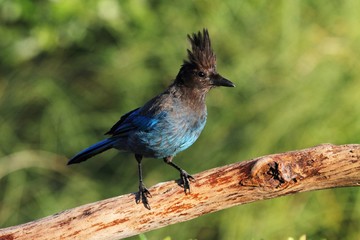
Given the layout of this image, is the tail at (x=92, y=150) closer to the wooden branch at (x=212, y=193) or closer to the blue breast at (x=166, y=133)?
the blue breast at (x=166, y=133)

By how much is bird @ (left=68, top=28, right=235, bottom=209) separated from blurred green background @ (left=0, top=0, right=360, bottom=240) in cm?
161

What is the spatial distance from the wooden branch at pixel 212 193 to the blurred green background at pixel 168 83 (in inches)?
84.6

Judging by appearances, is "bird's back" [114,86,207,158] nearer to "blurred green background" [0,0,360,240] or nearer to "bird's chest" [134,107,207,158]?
"bird's chest" [134,107,207,158]

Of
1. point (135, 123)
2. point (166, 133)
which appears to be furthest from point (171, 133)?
point (135, 123)

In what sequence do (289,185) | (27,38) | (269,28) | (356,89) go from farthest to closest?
(27,38) → (269,28) → (356,89) → (289,185)

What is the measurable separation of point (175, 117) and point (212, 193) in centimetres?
70

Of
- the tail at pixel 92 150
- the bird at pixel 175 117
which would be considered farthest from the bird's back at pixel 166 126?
the tail at pixel 92 150

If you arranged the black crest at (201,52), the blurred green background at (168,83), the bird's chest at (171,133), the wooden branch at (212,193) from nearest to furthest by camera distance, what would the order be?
1. the wooden branch at (212,193)
2. the bird's chest at (171,133)
3. the black crest at (201,52)
4. the blurred green background at (168,83)

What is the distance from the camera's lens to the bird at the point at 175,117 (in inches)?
187

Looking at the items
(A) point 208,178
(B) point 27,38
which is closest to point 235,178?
(A) point 208,178

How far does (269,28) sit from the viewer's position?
724 cm

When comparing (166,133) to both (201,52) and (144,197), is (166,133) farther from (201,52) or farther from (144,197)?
(144,197)

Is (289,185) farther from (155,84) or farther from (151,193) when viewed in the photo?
(155,84)

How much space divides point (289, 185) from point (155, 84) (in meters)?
3.58
